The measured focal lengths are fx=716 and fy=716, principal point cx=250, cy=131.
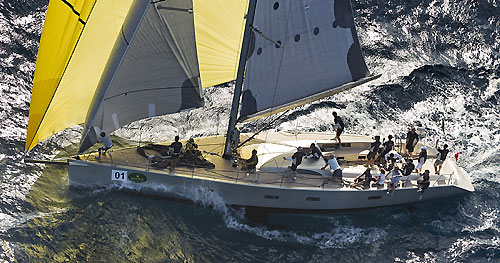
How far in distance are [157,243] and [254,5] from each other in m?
8.10

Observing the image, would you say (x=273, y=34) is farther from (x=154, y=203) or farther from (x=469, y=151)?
(x=469, y=151)

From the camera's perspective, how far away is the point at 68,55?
72.9ft

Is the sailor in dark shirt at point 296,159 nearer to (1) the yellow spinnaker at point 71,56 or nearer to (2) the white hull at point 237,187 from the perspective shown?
(2) the white hull at point 237,187

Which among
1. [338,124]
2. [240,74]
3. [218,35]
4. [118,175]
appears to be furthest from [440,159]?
[118,175]

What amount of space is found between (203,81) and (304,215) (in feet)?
19.3

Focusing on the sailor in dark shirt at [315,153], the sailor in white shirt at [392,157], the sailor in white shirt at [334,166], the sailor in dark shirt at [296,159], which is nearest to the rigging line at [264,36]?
the sailor in dark shirt at [296,159]

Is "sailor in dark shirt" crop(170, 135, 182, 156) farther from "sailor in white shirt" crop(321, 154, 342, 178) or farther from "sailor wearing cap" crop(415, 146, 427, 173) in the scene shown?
"sailor wearing cap" crop(415, 146, 427, 173)

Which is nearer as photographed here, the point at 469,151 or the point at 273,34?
the point at 273,34

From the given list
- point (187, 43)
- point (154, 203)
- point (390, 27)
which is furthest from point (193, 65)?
point (390, 27)

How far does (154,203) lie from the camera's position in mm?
24406

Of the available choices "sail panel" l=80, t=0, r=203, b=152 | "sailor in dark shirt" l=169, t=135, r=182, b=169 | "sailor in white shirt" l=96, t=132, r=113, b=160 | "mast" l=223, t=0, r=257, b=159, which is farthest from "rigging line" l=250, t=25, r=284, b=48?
"sailor in white shirt" l=96, t=132, r=113, b=160

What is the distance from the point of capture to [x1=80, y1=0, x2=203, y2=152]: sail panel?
22.7 meters

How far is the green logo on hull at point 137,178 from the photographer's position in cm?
2412

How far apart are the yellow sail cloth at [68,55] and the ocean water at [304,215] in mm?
3158
